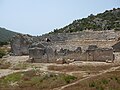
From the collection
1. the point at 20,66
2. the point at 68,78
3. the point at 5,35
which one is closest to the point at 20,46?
the point at 20,66

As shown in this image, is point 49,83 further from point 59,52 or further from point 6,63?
point 6,63

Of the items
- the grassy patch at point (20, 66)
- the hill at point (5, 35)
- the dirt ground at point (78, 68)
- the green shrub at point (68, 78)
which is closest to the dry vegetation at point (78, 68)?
the dirt ground at point (78, 68)

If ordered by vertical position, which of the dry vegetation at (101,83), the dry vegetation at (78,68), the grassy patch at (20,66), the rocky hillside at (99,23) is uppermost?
the rocky hillside at (99,23)

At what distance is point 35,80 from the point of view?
29.3 meters

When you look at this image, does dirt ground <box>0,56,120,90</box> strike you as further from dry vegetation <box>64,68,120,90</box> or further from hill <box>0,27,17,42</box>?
hill <box>0,27,17,42</box>

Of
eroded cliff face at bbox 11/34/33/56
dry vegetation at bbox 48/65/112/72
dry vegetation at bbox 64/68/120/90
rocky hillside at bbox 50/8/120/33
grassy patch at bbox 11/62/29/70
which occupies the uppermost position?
rocky hillside at bbox 50/8/120/33

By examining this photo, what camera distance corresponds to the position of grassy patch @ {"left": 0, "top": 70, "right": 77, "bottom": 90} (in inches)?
1075

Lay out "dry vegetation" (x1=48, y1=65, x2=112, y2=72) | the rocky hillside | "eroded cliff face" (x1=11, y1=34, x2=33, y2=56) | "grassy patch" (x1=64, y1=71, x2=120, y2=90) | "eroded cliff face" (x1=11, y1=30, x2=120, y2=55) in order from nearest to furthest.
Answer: "grassy patch" (x1=64, y1=71, x2=120, y2=90) < "dry vegetation" (x1=48, y1=65, x2=112, y2=72) < "eroded cliff face" (x1=11, y1=30, x2=120, y2=55) < "eroded cliff face" (x1=11, y1=34, x2=33, y2=56) < the rocky hillside

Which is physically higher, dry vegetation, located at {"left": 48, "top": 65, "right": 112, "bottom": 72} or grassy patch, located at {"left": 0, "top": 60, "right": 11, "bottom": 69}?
grassy patch, located at {"left": 0, "top": 60, "right": 11, "bottom": 69}

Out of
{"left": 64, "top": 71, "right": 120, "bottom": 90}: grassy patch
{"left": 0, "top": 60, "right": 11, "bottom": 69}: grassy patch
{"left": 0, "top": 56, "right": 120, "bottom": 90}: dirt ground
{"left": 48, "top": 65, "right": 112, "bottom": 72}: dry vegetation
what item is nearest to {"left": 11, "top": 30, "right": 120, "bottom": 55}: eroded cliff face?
{"left": 0, "top": 60, "right": 11, "bottom": 69}: grassy patch

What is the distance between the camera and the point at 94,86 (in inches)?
964

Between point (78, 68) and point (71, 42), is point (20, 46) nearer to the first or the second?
point (71, 42)

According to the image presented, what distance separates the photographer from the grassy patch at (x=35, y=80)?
27.3 meters

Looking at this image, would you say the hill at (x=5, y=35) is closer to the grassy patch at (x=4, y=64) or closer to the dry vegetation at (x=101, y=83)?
the grassy patch at (x=4, y=64)
